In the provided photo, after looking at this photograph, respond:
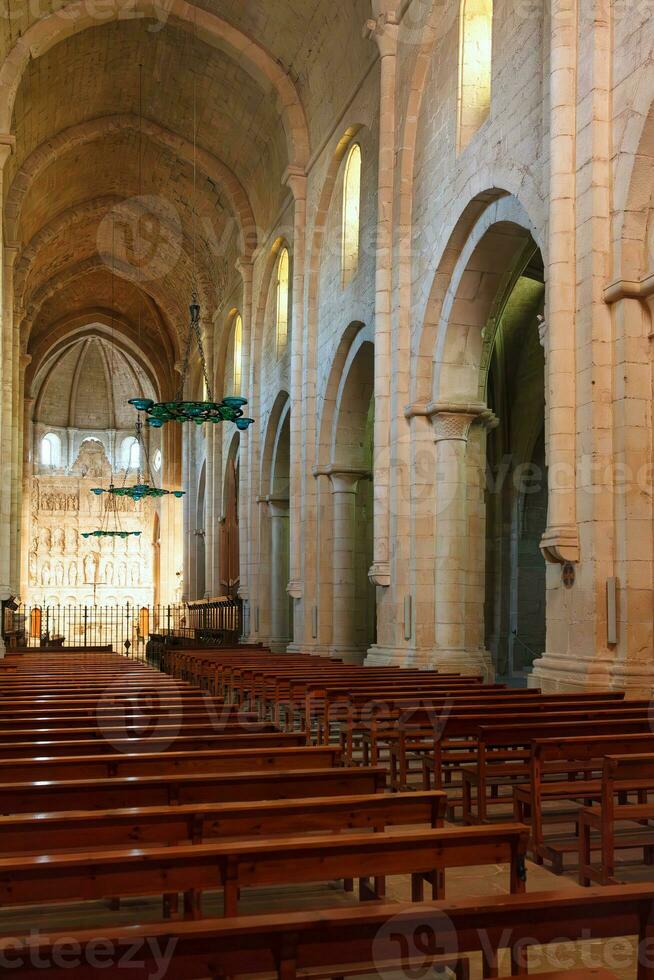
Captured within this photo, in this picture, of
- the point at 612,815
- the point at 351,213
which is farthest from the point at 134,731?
the point at 351,213

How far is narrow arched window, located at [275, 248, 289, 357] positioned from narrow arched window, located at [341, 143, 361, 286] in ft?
17.5

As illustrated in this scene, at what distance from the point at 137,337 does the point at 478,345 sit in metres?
31.4

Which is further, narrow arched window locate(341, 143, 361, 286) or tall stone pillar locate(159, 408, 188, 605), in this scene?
tall stone pillar locate(159, 408, 188, 605)

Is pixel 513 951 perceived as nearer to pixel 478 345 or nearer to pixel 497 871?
pixel 497 871

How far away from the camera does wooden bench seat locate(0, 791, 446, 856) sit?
3668mm

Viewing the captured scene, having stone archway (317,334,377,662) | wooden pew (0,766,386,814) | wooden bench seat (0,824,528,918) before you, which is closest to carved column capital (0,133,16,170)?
stone archway (317,334,377,662)

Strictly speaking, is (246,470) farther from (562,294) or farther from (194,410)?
(562,294)

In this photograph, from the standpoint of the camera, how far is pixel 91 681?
11344 millimetres

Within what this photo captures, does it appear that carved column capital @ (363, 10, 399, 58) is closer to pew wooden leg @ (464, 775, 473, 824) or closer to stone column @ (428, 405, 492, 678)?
stone column @ (428, 405, 492, 678)

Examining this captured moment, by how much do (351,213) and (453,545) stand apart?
844 centimetres

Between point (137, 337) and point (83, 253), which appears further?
point (137, 337)

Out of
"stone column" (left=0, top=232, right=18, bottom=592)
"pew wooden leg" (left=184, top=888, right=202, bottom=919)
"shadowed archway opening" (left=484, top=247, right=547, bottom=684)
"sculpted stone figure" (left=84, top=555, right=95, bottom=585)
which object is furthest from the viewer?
"sculpted stone figure" (left=84, top=555, right=95, bottom=585)

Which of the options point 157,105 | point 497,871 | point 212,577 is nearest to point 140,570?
point 212,577

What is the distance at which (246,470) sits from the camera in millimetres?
28000
